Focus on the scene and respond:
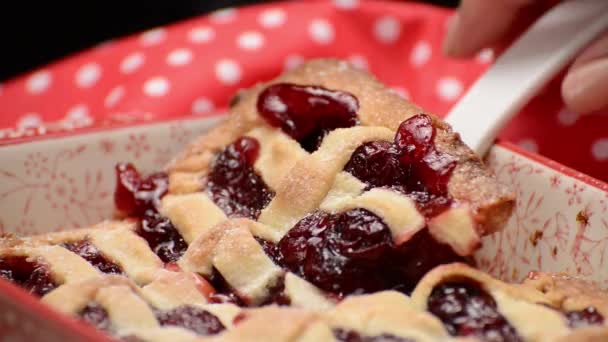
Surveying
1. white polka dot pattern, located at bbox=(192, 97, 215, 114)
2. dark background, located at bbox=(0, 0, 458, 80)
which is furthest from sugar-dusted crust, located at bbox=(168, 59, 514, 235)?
dark background, located at bbox=(0, 0, 458, 80)

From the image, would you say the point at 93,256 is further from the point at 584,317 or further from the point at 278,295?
the point at 584,317

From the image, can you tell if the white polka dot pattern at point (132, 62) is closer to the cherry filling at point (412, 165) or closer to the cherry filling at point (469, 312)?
the cherry filling at point (412, 165)

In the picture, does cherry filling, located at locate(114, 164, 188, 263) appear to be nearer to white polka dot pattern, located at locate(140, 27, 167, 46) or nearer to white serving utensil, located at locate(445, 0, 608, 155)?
white serving utensil, located at locate(445, 0, 608, 155)

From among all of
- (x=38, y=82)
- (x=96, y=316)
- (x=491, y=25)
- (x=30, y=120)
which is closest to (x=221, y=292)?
(x=96, y=316)

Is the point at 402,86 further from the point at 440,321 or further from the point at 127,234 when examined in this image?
the point at 440,321

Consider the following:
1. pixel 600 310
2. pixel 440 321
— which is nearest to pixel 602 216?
pixel 600 310
